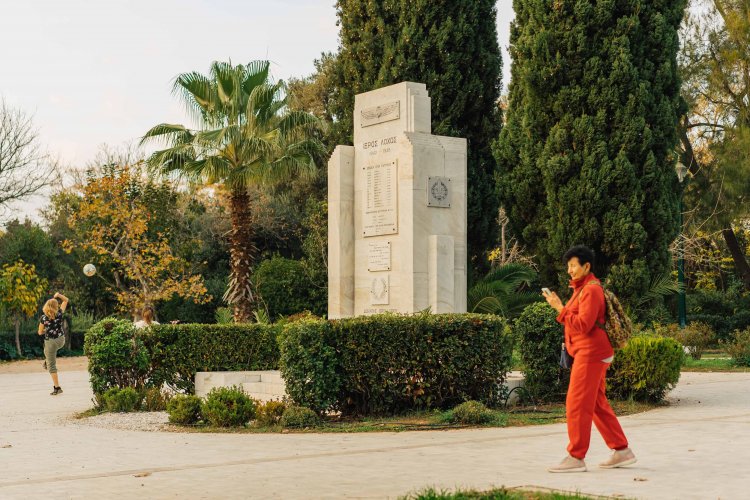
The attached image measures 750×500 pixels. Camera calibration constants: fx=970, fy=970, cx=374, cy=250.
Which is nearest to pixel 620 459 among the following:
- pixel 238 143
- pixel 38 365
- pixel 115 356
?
pixel 115 356

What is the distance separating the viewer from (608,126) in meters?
22.3

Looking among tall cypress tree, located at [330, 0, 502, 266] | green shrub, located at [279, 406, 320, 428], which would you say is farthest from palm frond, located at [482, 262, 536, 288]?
green shrub, located at [279, 406, 320, 428]

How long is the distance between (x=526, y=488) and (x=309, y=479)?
1.88m

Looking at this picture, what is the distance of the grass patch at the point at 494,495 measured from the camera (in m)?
6.43

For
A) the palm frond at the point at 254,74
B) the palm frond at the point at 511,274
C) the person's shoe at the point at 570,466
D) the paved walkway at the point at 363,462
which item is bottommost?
the paved walkway at the point at 363,462

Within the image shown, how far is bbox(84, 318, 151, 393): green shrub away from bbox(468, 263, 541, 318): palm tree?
812 cm

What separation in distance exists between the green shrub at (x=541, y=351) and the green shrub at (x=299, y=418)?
3.41 meters

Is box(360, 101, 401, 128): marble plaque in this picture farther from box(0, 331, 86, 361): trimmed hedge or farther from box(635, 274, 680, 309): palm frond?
box(0, 331, 86, 361): trimmed hedge

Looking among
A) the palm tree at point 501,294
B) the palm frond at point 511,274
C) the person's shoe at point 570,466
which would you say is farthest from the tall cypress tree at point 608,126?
the person's shoe at point 570,466

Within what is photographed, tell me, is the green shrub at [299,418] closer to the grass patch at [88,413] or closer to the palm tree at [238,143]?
the grass patch at [88,413]

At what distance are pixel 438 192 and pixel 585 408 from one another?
9.15m

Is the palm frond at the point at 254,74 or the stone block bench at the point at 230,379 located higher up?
the palm frond at the point at 254,74

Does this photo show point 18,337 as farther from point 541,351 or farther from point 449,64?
point 541,351

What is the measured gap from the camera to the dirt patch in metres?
30.1
